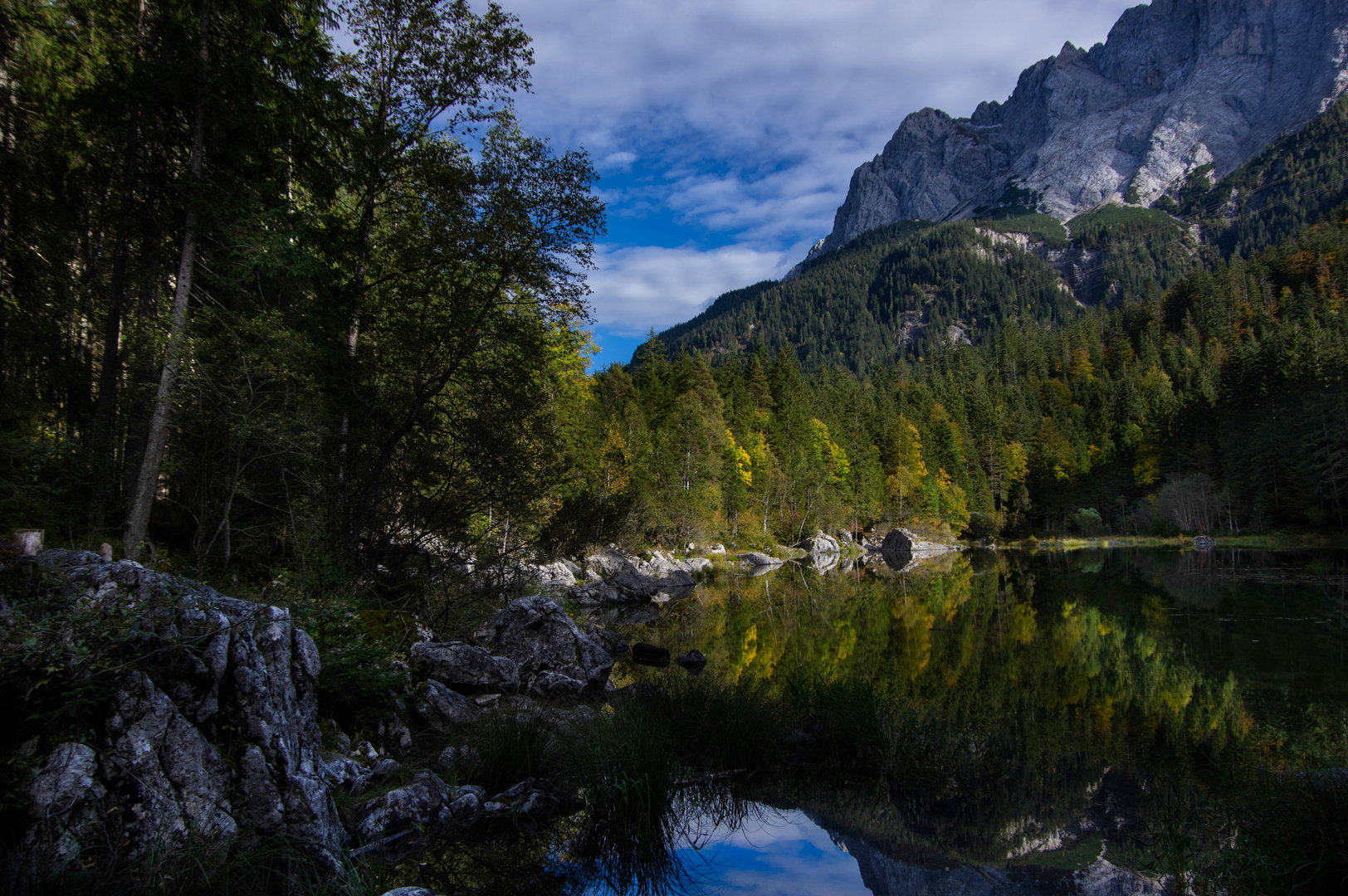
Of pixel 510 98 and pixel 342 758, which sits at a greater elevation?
pixel 510 98

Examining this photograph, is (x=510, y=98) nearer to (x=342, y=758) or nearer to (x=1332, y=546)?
(x=342, y=758)

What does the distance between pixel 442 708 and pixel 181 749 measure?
4.25 meters

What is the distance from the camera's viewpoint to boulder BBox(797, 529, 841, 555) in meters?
50.5

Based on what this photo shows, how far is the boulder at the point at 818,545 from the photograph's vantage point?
166 ft

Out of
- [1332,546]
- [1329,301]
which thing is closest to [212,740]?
[1332,546]

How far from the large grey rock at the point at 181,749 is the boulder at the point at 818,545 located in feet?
158

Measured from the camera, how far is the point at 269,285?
995cm

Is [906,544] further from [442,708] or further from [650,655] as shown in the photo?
[442,708]

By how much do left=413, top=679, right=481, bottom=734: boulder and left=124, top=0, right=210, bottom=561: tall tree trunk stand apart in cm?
406

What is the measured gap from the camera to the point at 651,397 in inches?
1873

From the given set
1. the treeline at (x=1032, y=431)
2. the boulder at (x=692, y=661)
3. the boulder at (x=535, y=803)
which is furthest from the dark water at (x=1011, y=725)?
the treeline at (x=1032, y=431)

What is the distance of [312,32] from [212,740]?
11.5 m

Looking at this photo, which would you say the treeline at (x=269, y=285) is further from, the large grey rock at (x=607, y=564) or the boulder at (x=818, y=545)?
the boulder at (x=818, y=545)

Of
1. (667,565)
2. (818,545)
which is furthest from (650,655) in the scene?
(818,545)
